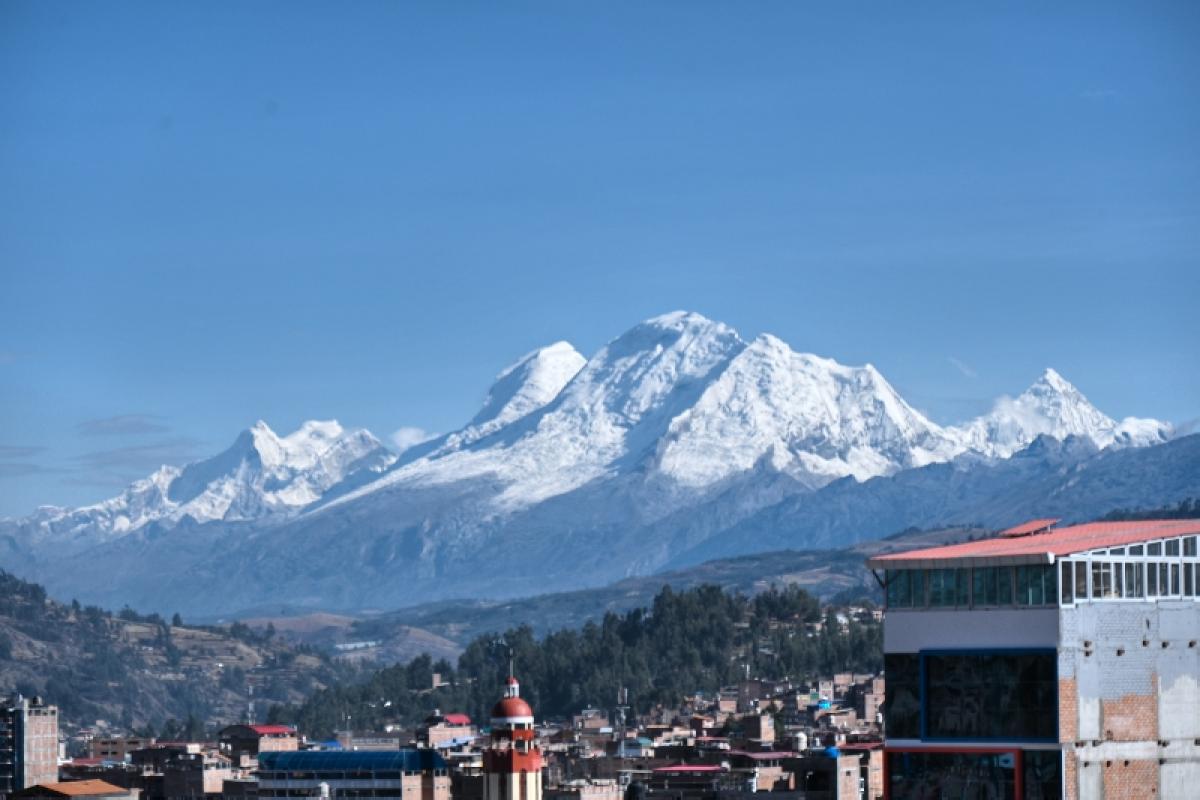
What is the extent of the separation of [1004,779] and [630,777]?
90763mm

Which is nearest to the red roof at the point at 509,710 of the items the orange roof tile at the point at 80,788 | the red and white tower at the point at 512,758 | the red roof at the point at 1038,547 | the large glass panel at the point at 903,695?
the red and white tower at the point at 512,758

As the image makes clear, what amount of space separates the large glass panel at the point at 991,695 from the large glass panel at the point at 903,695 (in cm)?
55

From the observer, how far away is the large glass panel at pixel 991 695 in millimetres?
Result: 105625

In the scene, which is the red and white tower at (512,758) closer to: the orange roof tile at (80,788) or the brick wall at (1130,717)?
the orange roof tile at (80,788)

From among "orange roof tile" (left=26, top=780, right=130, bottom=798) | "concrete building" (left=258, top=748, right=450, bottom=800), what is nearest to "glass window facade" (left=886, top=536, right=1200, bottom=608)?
"orange roof tile" (left=26, top=780, right=130, bottom=798)

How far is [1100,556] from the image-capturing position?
106 metres

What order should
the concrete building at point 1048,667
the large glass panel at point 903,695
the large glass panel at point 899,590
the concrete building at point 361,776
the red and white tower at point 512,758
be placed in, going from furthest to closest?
the concrete building at point 361,776 < the red and white tower at point 512,758 < the large glass panel at point 899,590 < the large glass panel at point 903,695 < the concrete building at point 1048,667

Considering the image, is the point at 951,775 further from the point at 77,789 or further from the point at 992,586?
the point at 77,789

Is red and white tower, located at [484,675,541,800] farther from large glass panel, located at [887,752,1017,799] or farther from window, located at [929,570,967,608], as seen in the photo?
window, located at [929,570,967,608]

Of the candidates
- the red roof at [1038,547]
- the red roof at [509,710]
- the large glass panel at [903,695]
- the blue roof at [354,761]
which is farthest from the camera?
the blue roof at [354,761]

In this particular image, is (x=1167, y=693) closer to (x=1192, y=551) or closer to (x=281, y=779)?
(x=1192, y=551)

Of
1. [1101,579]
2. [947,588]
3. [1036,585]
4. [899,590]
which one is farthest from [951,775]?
[1101,579]

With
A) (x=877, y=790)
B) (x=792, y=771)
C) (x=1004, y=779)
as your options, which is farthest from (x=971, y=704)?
(x=792, y=771)

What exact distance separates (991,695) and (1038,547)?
5314mm
